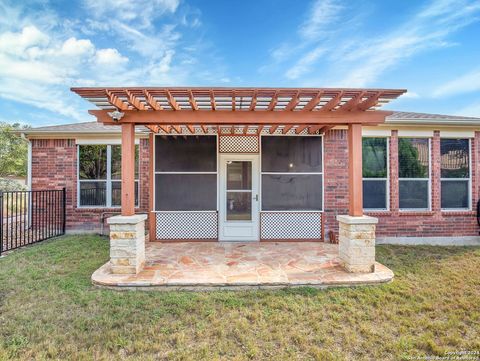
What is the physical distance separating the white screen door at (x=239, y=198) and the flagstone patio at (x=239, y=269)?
584mm

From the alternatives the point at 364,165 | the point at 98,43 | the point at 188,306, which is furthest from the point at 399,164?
the point at 98,43

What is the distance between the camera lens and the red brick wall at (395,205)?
6551 millimetres

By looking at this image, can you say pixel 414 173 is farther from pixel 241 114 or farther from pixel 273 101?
pixel 241 114

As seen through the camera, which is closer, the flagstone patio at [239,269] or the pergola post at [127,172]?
the flagstone patio at [239,269]

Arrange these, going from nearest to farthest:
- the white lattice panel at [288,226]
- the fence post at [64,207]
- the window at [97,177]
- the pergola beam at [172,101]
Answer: the pergola beam at [172,101] < the white lattice panel at [288,226] < the fence post at [64,207] < the window at [97,177]

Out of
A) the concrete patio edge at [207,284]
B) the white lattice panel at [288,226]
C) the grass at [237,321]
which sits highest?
the white lattice panel at [288,226]

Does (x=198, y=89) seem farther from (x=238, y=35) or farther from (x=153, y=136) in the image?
(x=238, y=35)

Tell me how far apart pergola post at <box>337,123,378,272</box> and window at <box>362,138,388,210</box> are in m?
2.54

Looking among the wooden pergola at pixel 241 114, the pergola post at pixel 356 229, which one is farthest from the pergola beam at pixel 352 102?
the pergola post at pixel 356 229

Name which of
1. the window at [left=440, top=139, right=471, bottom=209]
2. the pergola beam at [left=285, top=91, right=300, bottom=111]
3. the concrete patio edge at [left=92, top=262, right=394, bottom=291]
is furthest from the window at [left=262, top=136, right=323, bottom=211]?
the window at [left=440, top=139, right=471, bottom=209]

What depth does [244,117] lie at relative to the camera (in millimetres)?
4352

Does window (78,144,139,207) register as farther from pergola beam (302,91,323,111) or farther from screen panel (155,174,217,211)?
pergola beam (302,91,323,111)

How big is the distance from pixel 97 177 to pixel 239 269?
5.24 metres

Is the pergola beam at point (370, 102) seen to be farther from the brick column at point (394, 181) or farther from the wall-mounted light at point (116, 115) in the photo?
the wall-mounted light at point (116, 115)
